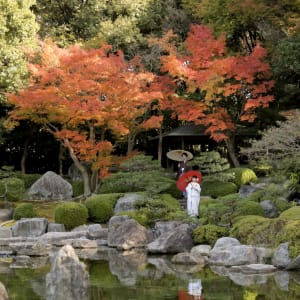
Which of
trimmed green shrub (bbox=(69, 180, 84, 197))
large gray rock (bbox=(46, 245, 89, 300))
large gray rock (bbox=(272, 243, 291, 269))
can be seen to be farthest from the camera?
trimmed green shrub (bbox=(69, 180, 84, 197))

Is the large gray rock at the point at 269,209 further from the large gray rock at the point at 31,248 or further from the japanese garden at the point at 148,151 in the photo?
the large gray rock at the point at 31,248

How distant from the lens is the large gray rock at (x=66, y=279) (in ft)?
25.9

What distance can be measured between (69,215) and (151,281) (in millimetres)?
7681

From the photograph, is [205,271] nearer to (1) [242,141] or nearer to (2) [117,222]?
(2) [117,222]

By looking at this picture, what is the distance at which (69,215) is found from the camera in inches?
663

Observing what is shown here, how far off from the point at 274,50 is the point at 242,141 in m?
5.61

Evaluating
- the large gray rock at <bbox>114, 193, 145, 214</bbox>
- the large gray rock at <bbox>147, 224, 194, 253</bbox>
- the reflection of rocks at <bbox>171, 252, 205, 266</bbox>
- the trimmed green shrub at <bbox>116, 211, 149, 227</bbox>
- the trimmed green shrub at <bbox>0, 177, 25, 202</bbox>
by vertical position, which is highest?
the trimmed green shrub at <bbox>0, 177, 25, 202</bbox>

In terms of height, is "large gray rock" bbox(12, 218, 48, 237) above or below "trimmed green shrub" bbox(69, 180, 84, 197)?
below

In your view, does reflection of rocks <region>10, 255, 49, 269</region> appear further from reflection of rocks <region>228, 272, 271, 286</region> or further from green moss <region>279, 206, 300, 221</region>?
green moss <region>279, 206, 300, 221</region>

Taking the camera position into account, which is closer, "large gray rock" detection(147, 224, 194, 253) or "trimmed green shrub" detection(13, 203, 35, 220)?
"large gray rock" detection(147, 224, 194, 253)

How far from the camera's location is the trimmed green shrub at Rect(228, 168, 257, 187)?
68.8 ft

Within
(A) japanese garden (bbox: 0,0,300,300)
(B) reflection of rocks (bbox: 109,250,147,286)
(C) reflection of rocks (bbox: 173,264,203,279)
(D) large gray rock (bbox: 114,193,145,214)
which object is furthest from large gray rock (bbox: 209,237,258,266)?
(D) large gray rock (bbox: 114,193,145,214)

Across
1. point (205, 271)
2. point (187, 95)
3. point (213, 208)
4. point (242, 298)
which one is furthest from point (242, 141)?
point (242, 298)

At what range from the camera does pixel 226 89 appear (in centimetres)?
2102
